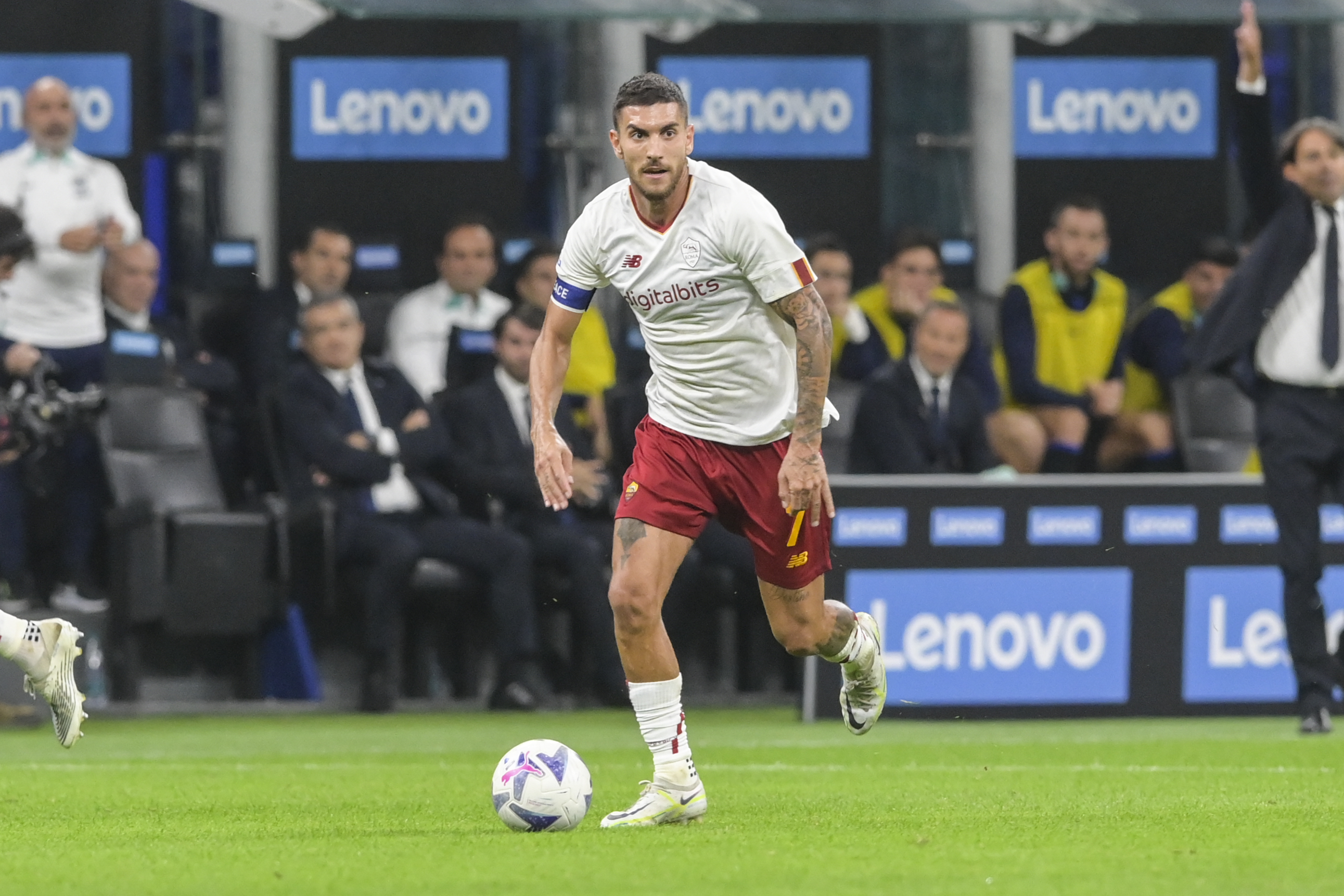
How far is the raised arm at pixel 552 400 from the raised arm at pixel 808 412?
2.06 feet

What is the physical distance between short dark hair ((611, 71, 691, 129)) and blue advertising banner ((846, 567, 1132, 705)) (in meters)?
4.58

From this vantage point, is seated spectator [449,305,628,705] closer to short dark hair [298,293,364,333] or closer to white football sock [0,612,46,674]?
short dark hair [298,293,364,333]

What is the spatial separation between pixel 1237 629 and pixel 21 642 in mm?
5934

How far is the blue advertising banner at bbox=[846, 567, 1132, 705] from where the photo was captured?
11141 mm

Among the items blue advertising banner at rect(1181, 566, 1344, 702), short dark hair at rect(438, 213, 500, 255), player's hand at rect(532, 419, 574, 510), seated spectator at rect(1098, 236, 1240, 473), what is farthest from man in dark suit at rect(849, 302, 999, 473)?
player's hand at rect(532, 419, 574, 510)

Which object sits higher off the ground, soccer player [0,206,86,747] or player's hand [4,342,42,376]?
player's hand [4,342,42,376]

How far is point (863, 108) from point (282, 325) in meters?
4.06

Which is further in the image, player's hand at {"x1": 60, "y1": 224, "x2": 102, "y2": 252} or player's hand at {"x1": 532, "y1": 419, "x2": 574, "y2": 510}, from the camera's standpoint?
player's hand at {"x1": 60, "y1": 224, "x2": 102, "y2": 252}

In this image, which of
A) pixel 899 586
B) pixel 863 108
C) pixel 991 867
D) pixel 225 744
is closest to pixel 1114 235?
pixel 863 108

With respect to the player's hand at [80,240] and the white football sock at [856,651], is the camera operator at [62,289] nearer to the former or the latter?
the player's hand at [80,240]

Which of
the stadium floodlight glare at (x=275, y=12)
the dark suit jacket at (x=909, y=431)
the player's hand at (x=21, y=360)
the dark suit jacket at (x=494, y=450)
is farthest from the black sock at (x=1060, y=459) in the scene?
the player's hand at (x=21, y=360)

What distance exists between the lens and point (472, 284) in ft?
43.6

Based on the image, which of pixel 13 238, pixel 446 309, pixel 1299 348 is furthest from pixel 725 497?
pixel 446 309

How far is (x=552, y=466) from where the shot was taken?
701 centimetres
